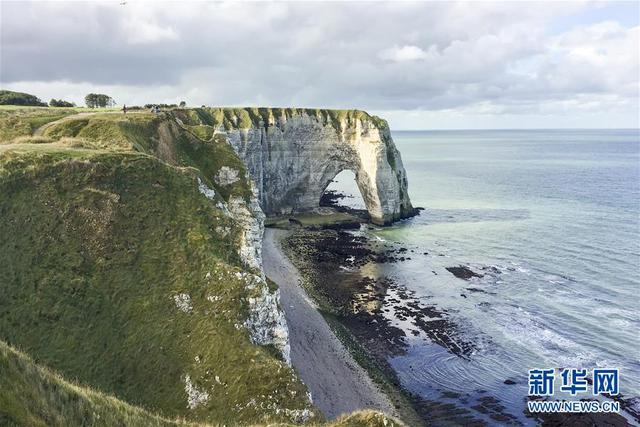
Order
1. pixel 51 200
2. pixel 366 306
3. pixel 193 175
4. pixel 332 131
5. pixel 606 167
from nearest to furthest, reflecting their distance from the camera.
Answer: pixel 51 200 → pixel 193 175 → pixel 366 306 → pixel 332 131 → pixel 606 167

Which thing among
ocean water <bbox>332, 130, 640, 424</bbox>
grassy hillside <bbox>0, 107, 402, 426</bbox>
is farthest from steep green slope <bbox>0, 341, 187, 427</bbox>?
ocean water <bbox>332, 130, 640, 424</bbox>

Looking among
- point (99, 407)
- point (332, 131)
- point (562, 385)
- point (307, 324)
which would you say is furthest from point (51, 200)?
point (332, 131)

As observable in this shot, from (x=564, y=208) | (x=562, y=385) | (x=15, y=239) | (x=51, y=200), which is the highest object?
(x=51, y=200)

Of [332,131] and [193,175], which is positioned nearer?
[193,175]

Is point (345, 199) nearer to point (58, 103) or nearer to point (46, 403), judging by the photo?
point (58, 103)

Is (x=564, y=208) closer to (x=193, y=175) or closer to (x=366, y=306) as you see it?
(x=366, y=306)

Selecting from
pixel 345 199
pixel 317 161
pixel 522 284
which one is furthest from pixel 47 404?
pixel 345 199

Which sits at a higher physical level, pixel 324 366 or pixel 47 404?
pixel 47 404
